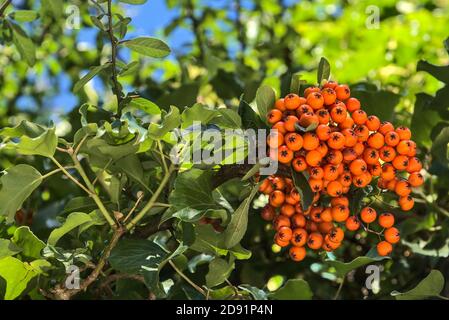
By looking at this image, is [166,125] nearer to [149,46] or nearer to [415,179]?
[149,46]

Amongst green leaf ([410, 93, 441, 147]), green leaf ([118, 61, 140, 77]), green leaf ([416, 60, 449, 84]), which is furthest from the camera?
green leaf ([410, 93, 441, 147])

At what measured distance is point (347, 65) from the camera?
127 inches

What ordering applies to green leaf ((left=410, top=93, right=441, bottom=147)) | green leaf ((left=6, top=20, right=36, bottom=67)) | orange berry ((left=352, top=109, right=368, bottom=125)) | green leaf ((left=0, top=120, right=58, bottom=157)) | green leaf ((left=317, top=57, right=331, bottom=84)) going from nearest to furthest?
green leaf ((left=0, top=120, right=58, bottom=157)), orange berry ((left=352, top=109, right=368, bottom=125)), green leaf ((left=317, top=57, right=331, bottom=84)), green leaf ((left=410, top=93, right=441, bottom=147)), green leaf ((left=6, top=20, right=36, bottom=67))

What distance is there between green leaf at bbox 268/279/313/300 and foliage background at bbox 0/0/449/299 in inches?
4.0

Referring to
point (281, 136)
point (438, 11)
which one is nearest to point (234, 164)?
point (281, 136)

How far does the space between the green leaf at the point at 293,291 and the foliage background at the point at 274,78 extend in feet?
0.34

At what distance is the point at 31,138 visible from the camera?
140 centimetres

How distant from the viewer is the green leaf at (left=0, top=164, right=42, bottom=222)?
4.66ft

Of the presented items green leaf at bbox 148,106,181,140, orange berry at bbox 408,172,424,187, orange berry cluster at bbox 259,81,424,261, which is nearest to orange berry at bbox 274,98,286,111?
orange berry cluster at bbox 259,81,424,261

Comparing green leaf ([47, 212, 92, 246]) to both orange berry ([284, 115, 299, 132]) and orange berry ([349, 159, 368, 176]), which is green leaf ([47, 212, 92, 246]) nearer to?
orange berry ([284, 115, 299, 132])

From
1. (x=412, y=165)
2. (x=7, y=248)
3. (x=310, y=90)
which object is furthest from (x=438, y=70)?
(x=7, y=248)

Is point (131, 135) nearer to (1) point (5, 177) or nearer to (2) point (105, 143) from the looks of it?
(2) point (105, 143)

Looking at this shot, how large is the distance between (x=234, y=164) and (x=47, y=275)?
476mm

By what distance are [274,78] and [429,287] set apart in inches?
46.4
